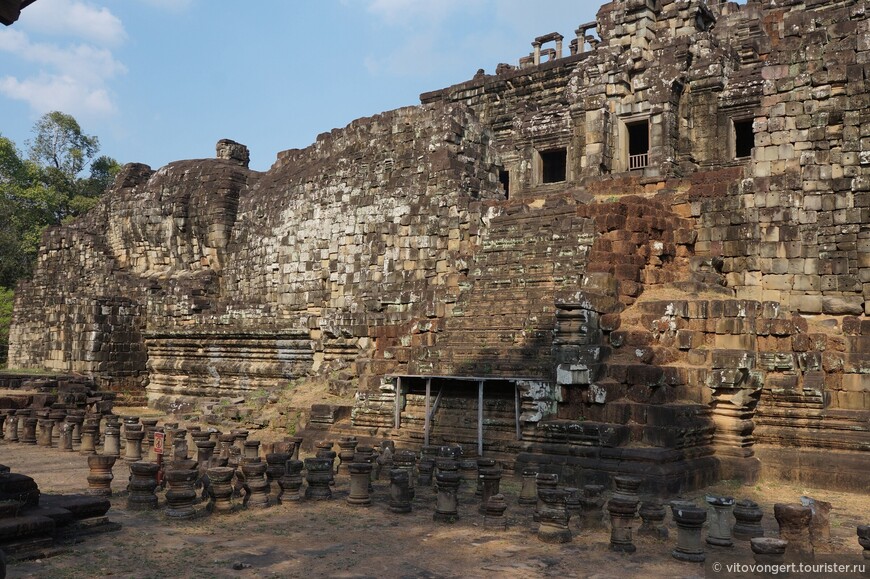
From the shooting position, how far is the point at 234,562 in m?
7.06

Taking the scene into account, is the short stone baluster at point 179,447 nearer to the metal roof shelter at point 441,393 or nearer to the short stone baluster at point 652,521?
the metal roof shelter at point 441,393

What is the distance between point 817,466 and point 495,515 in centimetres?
554

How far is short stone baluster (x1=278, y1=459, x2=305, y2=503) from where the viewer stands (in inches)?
391

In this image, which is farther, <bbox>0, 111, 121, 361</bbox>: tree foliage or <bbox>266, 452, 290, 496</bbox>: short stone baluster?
<bbox>0, 111, 121, 361</bbox>: tree foliage

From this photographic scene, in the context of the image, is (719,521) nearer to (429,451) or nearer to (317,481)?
(317,481)

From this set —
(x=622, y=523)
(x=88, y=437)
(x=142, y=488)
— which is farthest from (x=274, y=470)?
(x=88, y=437)

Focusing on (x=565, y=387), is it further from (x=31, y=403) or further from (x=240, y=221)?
(x=240, y=221)

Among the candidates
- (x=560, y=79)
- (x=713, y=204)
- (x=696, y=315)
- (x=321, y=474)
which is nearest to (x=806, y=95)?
(x=713, y=204)

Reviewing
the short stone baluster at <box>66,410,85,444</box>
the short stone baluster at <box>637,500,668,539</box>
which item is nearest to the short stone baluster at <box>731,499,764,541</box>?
the short stone baluster at <box>637,500,668,539</box>

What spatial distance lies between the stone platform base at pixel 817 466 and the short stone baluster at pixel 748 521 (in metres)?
3.86

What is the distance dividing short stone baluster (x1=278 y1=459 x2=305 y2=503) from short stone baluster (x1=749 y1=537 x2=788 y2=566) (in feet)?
17.7

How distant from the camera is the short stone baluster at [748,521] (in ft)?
26.3

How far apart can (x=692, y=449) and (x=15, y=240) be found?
1570 inches

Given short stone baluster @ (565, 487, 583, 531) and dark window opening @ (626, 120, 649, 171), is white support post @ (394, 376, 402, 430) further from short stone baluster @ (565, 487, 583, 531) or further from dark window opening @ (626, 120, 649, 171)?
dark window opening @ (626, 120, 649, 171)
